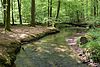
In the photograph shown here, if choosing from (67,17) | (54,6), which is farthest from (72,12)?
(54,6)

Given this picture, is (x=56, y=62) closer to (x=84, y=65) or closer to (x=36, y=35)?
(x=84, y=65)

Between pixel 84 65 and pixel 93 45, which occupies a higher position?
pixel 93 45

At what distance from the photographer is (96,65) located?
37.0 ft

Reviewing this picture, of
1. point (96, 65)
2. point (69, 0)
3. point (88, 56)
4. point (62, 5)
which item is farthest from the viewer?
point (62, 5)

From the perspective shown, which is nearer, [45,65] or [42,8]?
[45,65]

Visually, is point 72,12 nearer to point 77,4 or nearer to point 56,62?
point 77,4

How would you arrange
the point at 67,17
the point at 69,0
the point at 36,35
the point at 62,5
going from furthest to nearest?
1. the point at 67,17
2. the point at 62,5
3. the point at 69,0
4. the point at 36,35

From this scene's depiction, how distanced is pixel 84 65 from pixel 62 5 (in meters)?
32.4

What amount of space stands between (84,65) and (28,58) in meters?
3.75

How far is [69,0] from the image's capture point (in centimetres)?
3916

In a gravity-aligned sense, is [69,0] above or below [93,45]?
above

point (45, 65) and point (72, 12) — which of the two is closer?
point (45, 65)

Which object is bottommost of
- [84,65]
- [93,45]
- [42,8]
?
[84,65]

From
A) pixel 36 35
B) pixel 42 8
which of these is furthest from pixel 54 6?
pixel 36 35
